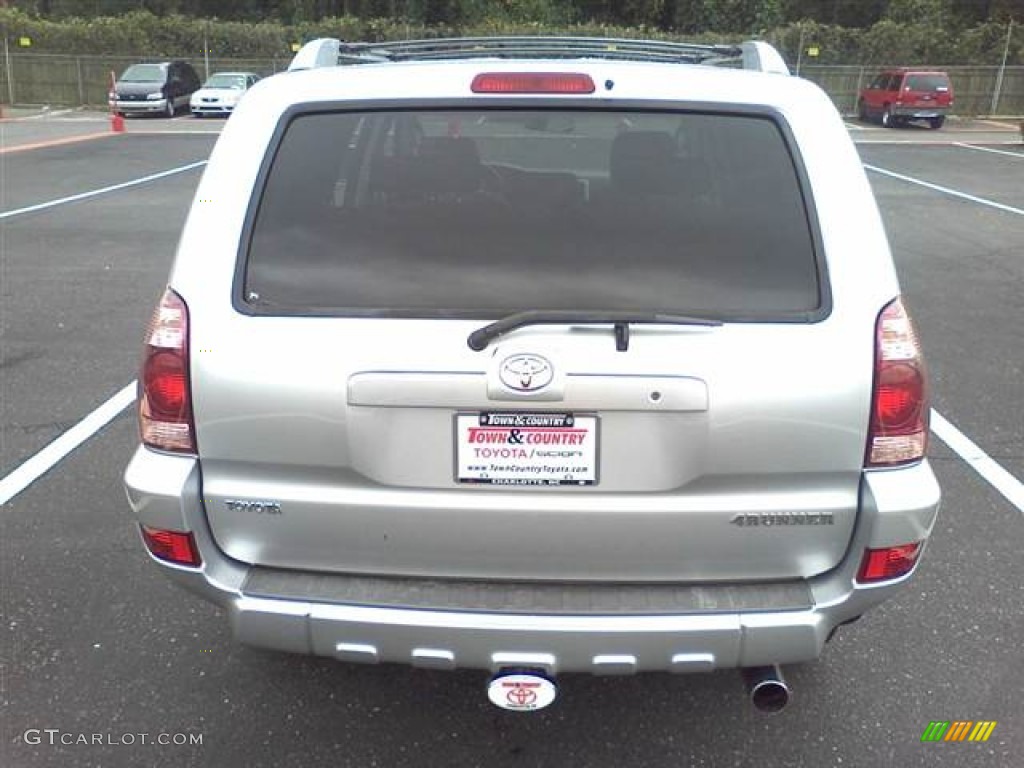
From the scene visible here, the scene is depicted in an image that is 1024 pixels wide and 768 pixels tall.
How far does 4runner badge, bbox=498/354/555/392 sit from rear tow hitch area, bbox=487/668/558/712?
0.70 metres

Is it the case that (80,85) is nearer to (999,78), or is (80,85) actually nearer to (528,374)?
(999,78)

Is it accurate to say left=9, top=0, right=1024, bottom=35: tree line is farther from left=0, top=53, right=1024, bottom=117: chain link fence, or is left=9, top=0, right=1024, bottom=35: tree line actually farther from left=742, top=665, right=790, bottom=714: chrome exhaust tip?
left=742, top=665, right=790, bottom=714: chrome exhaust tip

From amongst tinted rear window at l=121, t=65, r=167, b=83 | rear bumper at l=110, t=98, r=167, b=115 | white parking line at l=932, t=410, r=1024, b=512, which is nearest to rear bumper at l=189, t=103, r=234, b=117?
rear bumper at l=110, t=98, r=167, b=115

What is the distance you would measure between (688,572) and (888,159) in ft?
64.8

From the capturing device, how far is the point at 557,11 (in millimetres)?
49750

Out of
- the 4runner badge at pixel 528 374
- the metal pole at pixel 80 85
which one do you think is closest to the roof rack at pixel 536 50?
the 4runner badge at pixel 528 374

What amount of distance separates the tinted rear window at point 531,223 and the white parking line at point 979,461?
2559 mm

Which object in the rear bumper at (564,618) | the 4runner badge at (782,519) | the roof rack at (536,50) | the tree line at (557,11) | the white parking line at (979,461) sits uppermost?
the tree line at (557,11)

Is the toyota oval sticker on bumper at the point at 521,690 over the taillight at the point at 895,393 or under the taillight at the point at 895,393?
under

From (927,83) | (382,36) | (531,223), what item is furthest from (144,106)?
(531,223)

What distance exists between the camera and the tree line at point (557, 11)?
157ft
